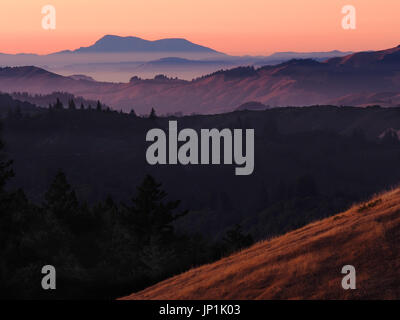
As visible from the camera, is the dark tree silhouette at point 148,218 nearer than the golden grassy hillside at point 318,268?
No

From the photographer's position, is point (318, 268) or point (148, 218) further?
point (148, 218)

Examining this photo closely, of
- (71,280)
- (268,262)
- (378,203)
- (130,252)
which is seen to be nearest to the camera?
(268,262)

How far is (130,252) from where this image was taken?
173 feet

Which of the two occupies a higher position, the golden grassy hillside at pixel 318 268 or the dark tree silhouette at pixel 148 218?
the golden grassy hillside at pixel 318 268

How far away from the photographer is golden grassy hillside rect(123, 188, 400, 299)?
16.1 meters

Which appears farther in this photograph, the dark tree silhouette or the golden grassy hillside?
the dark tree silhouette

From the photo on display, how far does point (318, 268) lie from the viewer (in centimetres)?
1744

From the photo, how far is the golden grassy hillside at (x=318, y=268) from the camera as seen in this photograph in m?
16.1

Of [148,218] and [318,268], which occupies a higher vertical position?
[318,268]

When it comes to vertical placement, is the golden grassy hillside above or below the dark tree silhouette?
above
